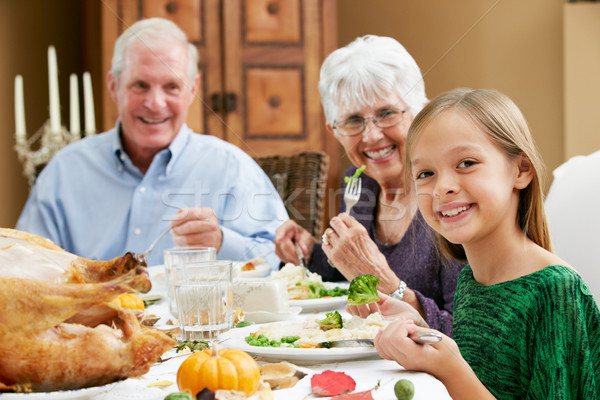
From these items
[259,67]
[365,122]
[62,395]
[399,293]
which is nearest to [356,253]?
[399,293]

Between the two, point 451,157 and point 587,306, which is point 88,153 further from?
point 587,306

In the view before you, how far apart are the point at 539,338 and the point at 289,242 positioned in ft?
3.20

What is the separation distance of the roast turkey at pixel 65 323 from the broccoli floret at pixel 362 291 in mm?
373

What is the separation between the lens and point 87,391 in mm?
604

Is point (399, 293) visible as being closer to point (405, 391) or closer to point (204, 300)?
point (204, 300)

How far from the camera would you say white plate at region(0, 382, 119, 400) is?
591 millimetres

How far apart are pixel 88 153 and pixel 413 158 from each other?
176 cm

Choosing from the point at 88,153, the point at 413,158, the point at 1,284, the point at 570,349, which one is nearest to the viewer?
the point at 1,284

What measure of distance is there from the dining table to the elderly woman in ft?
1.91

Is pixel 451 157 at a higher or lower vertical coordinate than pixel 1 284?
higher

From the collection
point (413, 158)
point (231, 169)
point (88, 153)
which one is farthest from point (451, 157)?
point (88, 153)

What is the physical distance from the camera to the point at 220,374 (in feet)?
2.10

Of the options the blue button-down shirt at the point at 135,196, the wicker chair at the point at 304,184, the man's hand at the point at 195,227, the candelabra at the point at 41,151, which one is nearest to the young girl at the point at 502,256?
the man's hand at the point at 195,227

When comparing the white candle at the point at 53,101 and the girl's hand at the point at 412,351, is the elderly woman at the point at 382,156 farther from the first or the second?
the white candle at the point at 53,101
